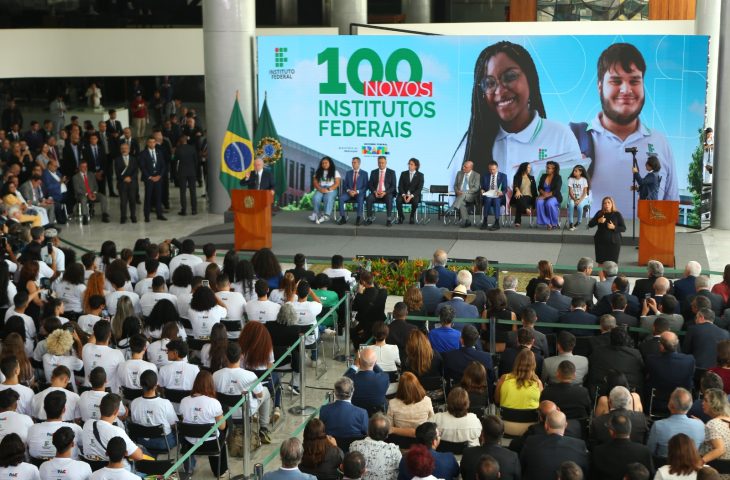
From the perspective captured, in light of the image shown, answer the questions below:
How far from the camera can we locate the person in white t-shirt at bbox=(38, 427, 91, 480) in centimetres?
732

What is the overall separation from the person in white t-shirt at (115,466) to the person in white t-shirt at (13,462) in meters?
0.49

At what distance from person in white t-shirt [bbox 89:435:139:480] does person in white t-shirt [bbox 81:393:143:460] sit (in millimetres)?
596

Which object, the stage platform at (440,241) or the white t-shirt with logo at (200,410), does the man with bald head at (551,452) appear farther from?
the stage platform at (440,241)

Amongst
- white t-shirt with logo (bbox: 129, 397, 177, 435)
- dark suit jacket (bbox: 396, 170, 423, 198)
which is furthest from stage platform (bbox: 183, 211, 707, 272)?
white t-shirt with logo (bbox: 129, 397, 177, 435)

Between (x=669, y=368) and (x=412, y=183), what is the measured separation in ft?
31.6

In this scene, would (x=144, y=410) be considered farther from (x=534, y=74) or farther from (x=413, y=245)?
(x=534, y=74)

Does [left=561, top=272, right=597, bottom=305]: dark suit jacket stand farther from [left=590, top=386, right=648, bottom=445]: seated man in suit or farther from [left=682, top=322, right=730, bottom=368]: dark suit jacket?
[left=590, top=386, right=648, bottom=445]: seated man in suit

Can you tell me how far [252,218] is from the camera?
56.7 feet

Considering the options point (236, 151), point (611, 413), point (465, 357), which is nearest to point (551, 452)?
point (611, 413)

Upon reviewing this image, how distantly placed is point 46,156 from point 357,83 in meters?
5.89

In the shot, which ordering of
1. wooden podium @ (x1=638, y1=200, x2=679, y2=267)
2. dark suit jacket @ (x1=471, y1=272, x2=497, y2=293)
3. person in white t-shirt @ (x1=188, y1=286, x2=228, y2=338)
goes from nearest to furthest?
person in white t-shirt @ (x1=188, y1=286, x2=228, y2=338), dark suit jacket @ (x1=471, y1=272, x2=497, y2=293), wooden podium @ (x1=638, y1=200, x2=679, y2=267)

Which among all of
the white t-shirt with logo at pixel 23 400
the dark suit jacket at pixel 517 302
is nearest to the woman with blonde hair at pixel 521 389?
the dark suit jacket at pixel 517 302

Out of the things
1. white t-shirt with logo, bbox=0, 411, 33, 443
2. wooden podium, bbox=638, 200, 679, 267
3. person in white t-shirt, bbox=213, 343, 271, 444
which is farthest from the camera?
wooden podium, bbox=638, 200, 679, 267

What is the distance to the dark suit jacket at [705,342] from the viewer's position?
960cm
